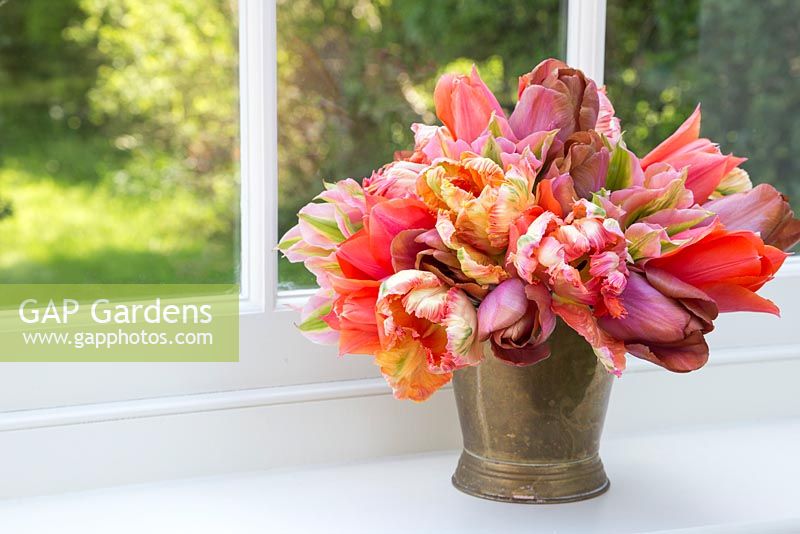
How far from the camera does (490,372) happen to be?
2.90ft

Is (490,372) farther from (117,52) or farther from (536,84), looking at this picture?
(117,52)

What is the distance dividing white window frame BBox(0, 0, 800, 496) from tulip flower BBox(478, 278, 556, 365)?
1.00ft

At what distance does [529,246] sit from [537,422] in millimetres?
205

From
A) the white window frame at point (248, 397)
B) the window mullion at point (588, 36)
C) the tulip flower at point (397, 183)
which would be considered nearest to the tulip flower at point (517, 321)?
the tulip flower at point (397, 183)

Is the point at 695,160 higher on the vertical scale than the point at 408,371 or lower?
higher

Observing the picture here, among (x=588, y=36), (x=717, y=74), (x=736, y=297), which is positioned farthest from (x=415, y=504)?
(x=717, y=74)

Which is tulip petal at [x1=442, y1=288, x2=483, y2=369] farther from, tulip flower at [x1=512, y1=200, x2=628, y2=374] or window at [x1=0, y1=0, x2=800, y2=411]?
window at [x1=0, y1=0, x2=800, y2=411]

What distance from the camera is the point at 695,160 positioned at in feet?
2.92

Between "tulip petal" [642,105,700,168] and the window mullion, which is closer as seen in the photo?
"tulip petal" [642,105,700,168]

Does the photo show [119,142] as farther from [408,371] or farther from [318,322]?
[408,371]

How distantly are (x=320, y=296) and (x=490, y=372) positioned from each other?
16 centimetres

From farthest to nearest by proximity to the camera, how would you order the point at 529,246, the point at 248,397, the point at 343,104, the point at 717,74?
1. the point at 717,74
2. the point at 343,104
3. the point at 248,397
4. the point at 529,246

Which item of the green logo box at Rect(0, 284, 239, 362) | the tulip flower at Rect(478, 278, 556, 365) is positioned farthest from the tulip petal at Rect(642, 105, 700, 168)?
the green logo box at Rect(0, 284, 239, 362)

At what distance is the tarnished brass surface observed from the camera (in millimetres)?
874
